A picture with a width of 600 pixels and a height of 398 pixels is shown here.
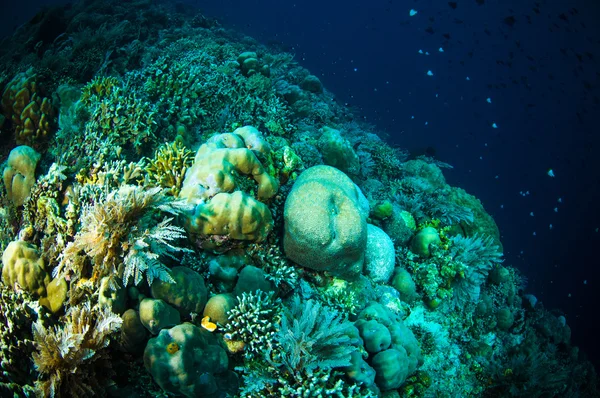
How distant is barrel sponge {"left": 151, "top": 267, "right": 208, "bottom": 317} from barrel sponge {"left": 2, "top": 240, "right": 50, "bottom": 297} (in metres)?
1.44

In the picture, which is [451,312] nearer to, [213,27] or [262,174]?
[262,174]

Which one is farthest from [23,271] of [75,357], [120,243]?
[75,357]

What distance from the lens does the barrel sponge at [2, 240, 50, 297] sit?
3479 mm

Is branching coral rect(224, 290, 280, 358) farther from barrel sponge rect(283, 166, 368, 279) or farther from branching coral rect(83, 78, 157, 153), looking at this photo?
branching coral rect(83, 78, 157, 153)

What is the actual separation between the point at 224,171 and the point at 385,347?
147 inches

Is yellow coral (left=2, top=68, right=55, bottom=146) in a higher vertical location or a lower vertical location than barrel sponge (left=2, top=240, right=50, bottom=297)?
higher

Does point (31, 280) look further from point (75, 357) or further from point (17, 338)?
point (75, 357)

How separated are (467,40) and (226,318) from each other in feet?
449

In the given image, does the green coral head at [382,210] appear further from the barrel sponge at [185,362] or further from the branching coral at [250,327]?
the barrel sponge at [185,362]

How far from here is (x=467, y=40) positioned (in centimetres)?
10888

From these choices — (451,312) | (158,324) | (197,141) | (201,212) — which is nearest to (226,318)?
(158,324)

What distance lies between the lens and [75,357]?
2863mm

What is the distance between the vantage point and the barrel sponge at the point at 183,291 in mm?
3406

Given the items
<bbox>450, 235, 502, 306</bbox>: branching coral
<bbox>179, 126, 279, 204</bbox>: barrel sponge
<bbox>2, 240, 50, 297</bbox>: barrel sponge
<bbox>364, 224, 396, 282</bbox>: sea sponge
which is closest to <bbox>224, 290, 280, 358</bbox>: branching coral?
<bbox>179, 126, 279, 204</bbox>: barrel sponge
